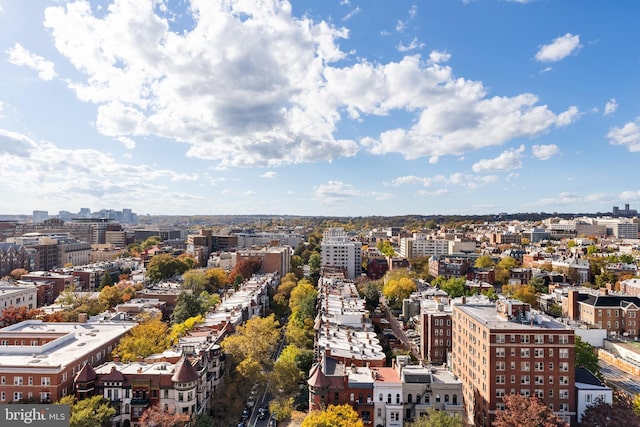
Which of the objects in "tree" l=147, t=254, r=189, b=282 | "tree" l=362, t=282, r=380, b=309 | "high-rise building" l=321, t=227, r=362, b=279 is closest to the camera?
"tree" l=362, t=282, r=380, b=309

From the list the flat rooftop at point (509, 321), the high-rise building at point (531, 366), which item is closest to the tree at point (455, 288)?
the flat rooftop at point (509, 321)

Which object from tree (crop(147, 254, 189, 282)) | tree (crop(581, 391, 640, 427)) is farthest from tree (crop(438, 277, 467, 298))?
tree (crop(147, 254, 189, 282))

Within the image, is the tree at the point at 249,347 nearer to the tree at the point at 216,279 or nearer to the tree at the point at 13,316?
the tree at the point at 13,316

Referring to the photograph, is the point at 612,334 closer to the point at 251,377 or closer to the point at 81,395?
the point at 251,377

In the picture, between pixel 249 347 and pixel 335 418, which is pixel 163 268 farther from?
pixel 335 418

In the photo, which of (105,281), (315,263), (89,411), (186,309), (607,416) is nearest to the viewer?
(89,411)

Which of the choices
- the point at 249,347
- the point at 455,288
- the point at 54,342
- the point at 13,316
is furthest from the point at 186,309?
the point at 455,288

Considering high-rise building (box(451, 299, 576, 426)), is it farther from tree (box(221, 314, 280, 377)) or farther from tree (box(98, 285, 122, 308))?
tree (box(98, 285, 122, 308))
